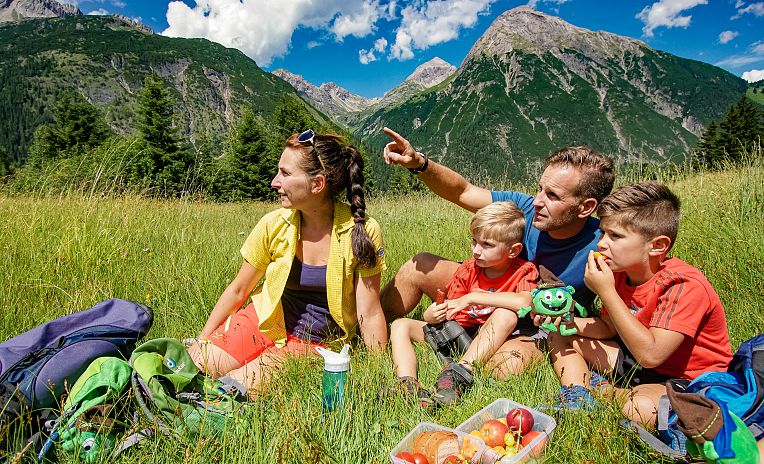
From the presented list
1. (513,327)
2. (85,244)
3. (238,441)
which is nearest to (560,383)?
(513,327)

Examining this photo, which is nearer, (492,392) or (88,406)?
(88,406)

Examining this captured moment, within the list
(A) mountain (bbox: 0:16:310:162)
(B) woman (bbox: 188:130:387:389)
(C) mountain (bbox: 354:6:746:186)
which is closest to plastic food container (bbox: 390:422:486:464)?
(B) woman (bbox: 188:130:387:389)

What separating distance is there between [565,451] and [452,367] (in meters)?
0.73

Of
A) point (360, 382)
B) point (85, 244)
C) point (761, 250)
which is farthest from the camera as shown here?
point (85, 244)

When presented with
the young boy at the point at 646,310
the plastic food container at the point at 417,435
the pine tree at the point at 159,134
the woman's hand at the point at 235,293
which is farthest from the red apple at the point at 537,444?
the pine tree at the point at 159,134

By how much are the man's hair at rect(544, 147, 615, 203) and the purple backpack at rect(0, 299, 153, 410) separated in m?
2.59

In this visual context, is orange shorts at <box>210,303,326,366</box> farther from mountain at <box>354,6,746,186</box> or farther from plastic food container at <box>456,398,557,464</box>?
mountain at <box>354,6,746,186</box>

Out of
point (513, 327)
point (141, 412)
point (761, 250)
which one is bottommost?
point (141, 412)

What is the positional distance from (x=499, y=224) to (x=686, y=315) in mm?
1067

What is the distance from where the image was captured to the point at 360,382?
215cm

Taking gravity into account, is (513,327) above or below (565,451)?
above

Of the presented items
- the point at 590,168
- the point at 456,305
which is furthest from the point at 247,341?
the point at 590,168

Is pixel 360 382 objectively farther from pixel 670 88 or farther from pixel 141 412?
pixel 670 88

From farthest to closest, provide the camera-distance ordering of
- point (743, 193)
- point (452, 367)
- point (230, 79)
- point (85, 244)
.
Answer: point (230, 79) → point (743, 193) → point (85, 244) → point (452, 367)
